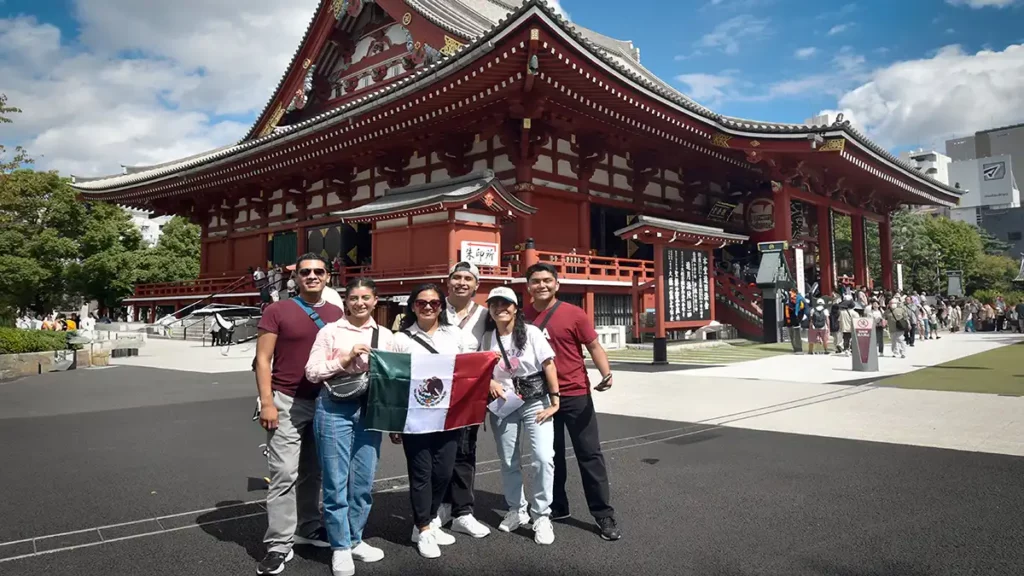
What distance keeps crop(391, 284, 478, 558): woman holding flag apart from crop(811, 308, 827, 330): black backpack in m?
13.4

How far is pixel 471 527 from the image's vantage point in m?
3.76

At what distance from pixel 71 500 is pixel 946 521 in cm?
594

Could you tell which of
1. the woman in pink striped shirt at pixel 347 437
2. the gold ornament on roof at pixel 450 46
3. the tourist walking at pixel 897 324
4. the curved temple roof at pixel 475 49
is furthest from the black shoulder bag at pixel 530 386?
the gold ornament on roof at pixel 450 46

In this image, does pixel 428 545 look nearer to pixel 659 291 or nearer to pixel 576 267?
pixel 659 291

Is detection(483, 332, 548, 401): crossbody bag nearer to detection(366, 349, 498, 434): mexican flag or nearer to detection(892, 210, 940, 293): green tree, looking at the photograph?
detection(366, 349, 498, 434): mexican flag

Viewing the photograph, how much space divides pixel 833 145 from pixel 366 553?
59.1ft

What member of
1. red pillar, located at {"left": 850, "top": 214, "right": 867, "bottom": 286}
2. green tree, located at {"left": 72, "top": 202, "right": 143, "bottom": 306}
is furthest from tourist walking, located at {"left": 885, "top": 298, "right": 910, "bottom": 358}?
green tree, located at {"left": 72, "top": 202, "right": 143, "bottom": 306}

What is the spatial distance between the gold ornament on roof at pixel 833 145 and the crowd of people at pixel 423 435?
53.9 ft

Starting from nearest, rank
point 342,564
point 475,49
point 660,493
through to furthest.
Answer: point 342,564
point 660,493
point 475,49

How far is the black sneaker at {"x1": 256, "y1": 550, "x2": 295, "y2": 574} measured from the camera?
322 cm

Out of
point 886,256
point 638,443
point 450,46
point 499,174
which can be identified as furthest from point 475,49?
point 886,256

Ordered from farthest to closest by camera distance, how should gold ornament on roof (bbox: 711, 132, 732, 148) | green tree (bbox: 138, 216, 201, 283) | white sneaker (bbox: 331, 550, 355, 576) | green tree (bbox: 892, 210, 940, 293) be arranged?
1. green tree (bbox: 892, 210, 940, 293)
2. green tree (bbox: 138, 216, 201, 283)
3. gold ornament on roof (bbox: 711, 132, 732, 148)
4. white sneaker (bbox: 331, 550, 355, 576)

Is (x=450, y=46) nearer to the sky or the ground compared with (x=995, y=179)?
nearer to the ground

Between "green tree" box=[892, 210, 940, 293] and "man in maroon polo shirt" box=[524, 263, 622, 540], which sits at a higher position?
"green tree" box=[892, 210, 940, 293]
